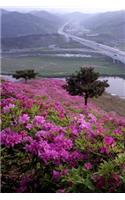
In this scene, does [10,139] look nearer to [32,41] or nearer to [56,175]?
[56,175]

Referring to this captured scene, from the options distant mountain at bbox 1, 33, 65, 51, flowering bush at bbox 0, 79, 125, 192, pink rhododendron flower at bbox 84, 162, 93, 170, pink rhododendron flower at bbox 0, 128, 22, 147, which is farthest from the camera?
distant mountain at bbox 1, 33, 65, 51

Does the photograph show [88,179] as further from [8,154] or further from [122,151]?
[8,154]

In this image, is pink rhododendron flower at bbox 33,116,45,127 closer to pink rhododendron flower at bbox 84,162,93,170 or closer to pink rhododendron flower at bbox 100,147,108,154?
pink rhododendron flower at bbox 100,147,108,154

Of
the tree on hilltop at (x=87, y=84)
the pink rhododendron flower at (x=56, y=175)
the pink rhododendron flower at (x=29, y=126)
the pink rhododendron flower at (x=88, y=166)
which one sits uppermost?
the pink rhododendron flower at (x=29, y=126)

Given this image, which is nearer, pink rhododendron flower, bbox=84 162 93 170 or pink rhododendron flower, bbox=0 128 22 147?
pink rhododendron flower, bbox=84 162 93 170

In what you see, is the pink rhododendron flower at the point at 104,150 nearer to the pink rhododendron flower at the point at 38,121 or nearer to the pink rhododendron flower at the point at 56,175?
the pink rhododendron flower at the point at 56,175

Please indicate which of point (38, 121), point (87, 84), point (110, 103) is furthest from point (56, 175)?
point (110, 103)

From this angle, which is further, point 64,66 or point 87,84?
point 64,66

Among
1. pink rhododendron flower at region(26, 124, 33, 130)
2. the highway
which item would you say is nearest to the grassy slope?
pink rhododendron flower at region(26, 124, 33, 130)

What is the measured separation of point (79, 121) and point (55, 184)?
87.1 inches

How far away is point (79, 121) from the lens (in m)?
7.53

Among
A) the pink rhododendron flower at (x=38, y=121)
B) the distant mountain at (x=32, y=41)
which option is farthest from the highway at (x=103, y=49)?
the pink rhododendron flower at (x=38, y=121)

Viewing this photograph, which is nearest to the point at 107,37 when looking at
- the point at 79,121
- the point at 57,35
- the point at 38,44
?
the point at 57,35

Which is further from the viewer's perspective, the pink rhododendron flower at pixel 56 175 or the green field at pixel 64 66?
the green field at pixel 64 66
